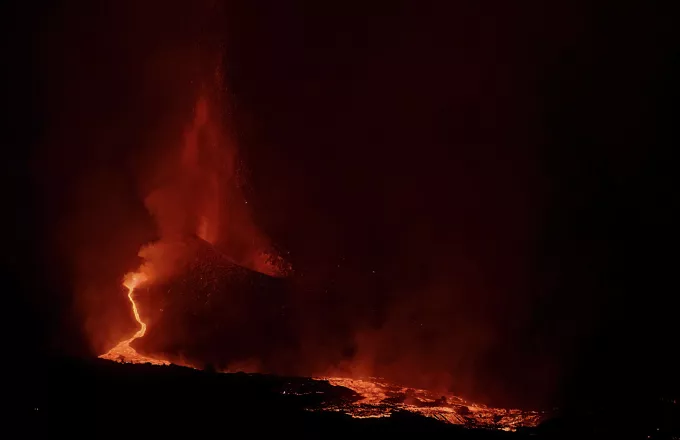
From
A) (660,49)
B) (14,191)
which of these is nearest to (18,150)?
(14,191)

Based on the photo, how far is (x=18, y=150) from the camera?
13297 mm

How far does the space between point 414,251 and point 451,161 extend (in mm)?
1780

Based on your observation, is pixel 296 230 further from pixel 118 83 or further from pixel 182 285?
pixel 118 83

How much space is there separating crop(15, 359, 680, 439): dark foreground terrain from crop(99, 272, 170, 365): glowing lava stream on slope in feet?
4.22

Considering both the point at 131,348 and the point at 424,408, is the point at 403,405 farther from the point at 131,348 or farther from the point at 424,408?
the point at 131,348

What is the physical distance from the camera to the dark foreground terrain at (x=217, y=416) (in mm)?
7426

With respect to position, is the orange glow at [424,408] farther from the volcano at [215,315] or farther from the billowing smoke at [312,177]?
the volcano at [215,315]

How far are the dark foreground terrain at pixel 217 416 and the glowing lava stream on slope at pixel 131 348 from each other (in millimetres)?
1287

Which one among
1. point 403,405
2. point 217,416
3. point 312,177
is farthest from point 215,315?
point 403,405

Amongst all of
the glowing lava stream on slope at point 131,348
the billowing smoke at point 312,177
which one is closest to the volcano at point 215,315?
the billowing smoke at point 312,177

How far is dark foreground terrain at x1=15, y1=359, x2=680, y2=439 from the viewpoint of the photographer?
743cm

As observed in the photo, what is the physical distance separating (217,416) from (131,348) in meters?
3.70

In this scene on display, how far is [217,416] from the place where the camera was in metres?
7.59

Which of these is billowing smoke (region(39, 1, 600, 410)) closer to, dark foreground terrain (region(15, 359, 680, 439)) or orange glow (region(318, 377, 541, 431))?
orange glow (region(318, 377, 541, 431))
